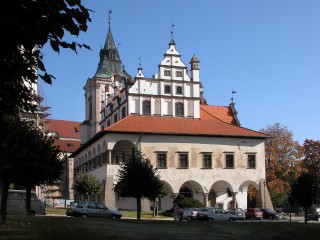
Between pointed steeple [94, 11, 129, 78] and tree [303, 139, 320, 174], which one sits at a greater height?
pointed steeple [94, 11, 129, 78]

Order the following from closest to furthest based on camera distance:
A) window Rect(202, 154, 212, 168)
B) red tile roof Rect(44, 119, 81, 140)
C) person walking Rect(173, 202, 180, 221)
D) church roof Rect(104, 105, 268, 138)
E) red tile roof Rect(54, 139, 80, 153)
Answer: person walking Rect(173, 202, 180, 221) → church roof Rect(104, 105, 268, 138) → window Rect(202, 154, 212, 168) → red tile roof Rect(54, 139, 80, 153) → red tile roof Rect(44, 119, 81, 140)

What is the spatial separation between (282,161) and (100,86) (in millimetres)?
31402

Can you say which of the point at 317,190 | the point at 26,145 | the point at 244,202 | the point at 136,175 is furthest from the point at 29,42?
the point at 244,202

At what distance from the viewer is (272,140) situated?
68.6m

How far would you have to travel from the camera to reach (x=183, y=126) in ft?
192

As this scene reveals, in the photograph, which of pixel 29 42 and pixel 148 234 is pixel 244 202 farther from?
pixel 29 42

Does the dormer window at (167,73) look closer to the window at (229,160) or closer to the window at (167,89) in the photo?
the window at (167,89)

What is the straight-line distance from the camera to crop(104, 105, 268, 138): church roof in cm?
5609

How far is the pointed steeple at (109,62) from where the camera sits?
84750 millimetres

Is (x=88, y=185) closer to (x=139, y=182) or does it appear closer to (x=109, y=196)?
(x=109, y=196)

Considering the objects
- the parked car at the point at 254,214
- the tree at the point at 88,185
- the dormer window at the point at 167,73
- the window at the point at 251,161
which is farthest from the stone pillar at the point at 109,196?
the window at the point at 251,161

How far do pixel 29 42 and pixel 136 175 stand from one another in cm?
2936

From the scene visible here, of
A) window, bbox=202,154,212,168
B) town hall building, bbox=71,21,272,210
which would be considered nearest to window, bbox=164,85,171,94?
town hall building, bbox=71,21,272,210

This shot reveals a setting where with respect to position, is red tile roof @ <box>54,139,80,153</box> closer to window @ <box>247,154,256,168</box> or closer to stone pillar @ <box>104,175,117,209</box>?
stone pillar @ <box>104,175,117,209</box>
